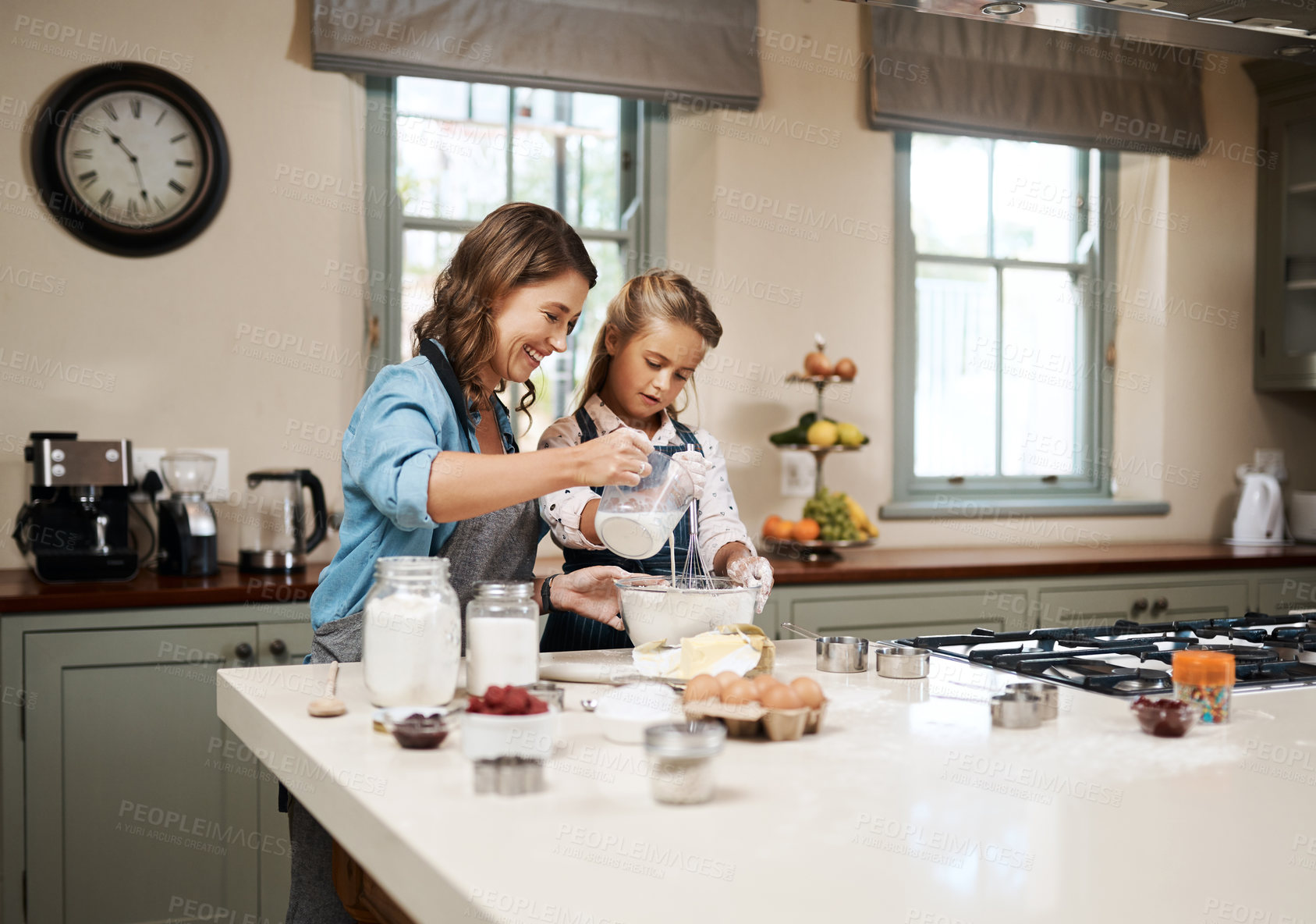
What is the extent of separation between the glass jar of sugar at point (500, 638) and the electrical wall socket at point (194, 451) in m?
1.92

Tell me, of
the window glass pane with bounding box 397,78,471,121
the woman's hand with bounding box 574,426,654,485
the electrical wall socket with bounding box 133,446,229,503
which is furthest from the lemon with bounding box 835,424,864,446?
the woman's hand with bounding box 574,426,654,485

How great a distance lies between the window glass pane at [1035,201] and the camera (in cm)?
406

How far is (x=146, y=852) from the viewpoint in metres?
2.50

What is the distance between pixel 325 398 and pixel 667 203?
121 centimetres

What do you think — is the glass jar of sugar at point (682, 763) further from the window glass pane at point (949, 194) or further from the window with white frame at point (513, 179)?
the window glass pane at point (949, 194)

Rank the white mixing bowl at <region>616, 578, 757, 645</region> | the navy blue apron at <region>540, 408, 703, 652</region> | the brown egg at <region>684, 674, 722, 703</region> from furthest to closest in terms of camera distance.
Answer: the navy blue apron at <region>540, 408, 703, 652</region> → the white mixing bowl at <region>616, 578, 757, 645</region> → the brown egg at <region>684, 674, 722, 703</region>

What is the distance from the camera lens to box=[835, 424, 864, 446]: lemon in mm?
3387

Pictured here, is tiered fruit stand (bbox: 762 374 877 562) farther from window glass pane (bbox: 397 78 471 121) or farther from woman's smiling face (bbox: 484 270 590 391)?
woman's smiling face (bbox: 484 270 590 391)

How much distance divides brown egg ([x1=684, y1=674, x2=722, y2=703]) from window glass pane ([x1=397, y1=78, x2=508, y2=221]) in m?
2.49

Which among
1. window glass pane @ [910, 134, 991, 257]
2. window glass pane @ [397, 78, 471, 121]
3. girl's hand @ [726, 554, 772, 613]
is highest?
window glass pane @ [397, 78, 471, 121]

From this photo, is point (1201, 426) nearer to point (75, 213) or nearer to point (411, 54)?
point (411, 54)

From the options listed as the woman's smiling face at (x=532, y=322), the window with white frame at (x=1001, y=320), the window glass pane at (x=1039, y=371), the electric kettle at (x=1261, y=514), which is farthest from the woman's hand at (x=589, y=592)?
the electric kettle at (x=1261, y=514)

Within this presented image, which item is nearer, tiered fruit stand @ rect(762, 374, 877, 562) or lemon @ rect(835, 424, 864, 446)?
tiered fruit stand @ rect(762, 374, 877, 562)

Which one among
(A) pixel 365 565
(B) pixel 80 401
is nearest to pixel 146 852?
(B) pixel 80 401
